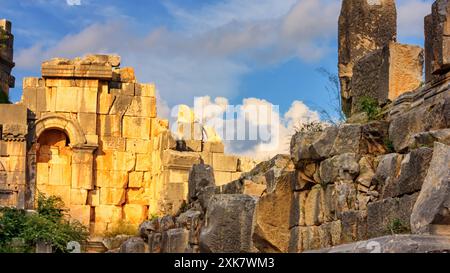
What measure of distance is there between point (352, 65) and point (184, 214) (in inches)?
178

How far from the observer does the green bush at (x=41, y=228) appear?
24391 mm

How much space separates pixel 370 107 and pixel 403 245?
5.08 m

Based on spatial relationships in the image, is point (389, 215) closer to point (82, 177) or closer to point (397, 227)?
point (397, 227)

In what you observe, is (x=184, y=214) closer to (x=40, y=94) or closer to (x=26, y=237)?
(x=26, y=237)

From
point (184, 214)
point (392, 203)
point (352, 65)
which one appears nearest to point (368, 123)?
point (392, 203)

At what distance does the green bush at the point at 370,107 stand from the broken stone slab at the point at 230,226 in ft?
5.94

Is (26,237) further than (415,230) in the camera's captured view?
Yes

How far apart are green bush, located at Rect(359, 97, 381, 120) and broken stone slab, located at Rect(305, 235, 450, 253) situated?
455cm

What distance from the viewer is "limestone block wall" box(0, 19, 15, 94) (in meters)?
31.5

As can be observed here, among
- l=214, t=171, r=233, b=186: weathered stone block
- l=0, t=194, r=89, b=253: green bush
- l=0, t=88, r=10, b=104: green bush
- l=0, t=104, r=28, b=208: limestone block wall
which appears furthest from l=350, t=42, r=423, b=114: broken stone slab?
l=0, t=88, r=10, b=104: green bush

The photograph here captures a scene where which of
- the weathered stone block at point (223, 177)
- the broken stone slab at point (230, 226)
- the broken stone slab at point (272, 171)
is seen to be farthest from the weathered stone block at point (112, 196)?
the broken stone slab at point (230, 226)

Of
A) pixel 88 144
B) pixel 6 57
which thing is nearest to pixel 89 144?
pixel 88 144

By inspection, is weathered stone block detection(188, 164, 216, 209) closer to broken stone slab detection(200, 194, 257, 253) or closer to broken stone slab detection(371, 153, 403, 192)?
broken stone slab detection(200, 194, 257, 253)

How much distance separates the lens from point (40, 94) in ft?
97.0
